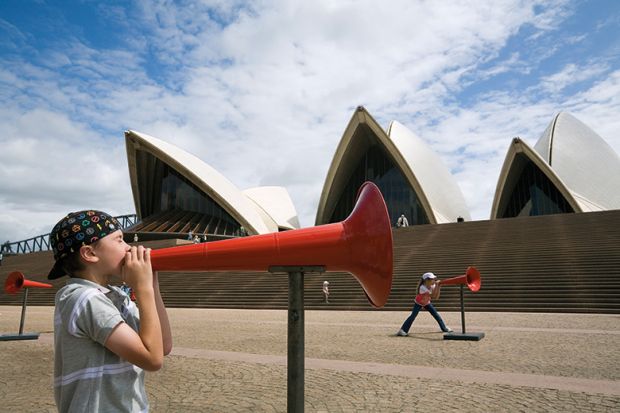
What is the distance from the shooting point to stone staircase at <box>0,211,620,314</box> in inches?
429

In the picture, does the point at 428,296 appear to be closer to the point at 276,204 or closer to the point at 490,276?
the point at 490,276

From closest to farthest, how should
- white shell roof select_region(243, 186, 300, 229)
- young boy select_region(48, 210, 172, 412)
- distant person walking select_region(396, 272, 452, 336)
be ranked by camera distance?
young boy select_region(48, 210, 172, 412), distant person walking select_region(396, 272, 452, 336), white shell roof select_region(243, 186, 300, 229)

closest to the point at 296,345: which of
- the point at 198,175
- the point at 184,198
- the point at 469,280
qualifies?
the point at 469,280

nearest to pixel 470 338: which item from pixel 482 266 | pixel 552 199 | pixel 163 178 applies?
pixel 482 266

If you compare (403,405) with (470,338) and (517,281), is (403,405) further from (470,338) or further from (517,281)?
(517,281)

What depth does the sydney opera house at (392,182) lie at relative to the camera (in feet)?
108

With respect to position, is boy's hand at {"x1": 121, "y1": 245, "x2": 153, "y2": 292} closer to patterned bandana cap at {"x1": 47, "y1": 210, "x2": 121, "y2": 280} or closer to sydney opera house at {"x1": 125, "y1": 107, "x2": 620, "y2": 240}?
patterned bandana cap at {"x1": 47, "y1": 210, "x2": 121, "y2": 280}

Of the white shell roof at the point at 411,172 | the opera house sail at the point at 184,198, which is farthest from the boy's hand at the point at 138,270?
the white shell roof at the point at 411,172

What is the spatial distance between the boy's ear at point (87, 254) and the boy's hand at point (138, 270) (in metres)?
0.12

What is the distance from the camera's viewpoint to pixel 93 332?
49.2 inches

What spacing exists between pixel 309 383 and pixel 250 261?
2.68m

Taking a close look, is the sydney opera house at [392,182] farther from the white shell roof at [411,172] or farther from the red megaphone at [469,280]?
the red megaphone at [469,280]

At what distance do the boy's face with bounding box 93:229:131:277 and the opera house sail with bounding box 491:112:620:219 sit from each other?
34.6 m

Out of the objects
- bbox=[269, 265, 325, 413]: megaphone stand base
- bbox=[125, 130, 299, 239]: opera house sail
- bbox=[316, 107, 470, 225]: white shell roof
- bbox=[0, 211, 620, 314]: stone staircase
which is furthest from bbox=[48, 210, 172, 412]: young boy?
bbox=[316, 107, 470, 225]: white shell roof
